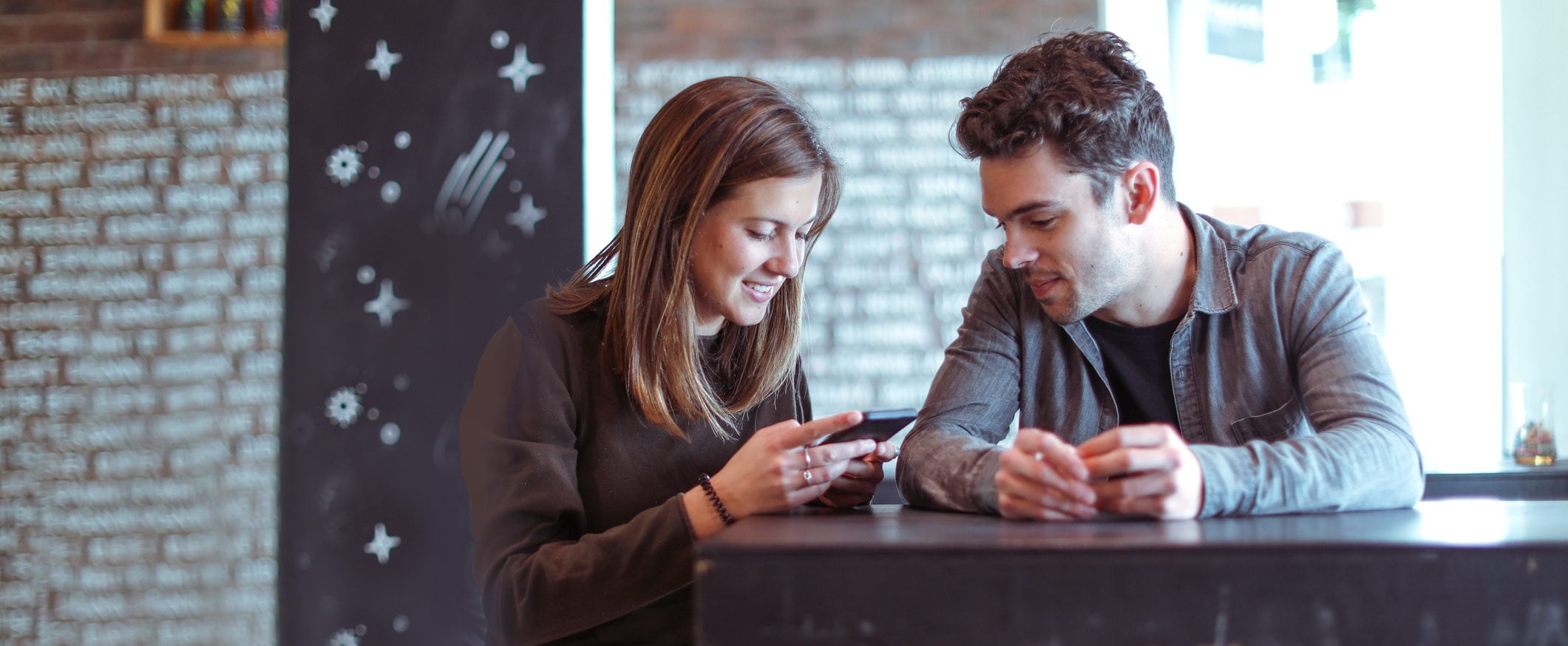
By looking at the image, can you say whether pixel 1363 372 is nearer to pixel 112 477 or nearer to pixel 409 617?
pixel 409 617

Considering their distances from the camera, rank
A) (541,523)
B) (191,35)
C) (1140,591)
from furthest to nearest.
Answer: (191,35) → (541,523) → (1140,591)

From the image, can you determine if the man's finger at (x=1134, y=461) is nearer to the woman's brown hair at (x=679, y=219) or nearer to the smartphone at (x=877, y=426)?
the smartphone at (x=877, y=426)

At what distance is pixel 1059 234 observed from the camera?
1581 mm

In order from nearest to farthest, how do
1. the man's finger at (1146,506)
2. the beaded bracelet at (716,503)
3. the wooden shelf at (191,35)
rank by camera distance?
the man's finger at (1146,506), the beaded bracelet at (716,503), the wooden shelf at (191,35)

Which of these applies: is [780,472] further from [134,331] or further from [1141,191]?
[134,331]

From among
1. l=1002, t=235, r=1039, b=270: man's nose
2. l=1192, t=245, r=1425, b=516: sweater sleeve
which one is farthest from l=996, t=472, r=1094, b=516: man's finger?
l=1002, t=235, r=1039, b=270: man's nose

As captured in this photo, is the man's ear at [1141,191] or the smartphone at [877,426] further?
the man's ear at [1141,191]

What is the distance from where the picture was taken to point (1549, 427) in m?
2.55

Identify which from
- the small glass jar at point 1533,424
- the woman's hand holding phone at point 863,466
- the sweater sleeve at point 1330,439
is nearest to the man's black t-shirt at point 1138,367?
the sweater sleeve at point 1330,439

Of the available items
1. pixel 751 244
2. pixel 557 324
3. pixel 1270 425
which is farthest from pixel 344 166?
pixel 1270 425

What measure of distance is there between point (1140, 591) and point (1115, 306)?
89 centimetres

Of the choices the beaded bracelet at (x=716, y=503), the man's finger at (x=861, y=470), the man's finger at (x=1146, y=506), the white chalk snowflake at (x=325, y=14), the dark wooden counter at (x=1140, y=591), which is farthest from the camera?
the white chalk snowflake at (x=325, y=14)

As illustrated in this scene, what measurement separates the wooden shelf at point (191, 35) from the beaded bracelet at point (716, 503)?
291 cm

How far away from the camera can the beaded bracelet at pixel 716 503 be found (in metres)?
1.29
